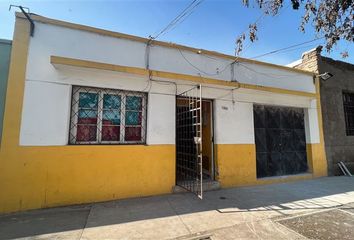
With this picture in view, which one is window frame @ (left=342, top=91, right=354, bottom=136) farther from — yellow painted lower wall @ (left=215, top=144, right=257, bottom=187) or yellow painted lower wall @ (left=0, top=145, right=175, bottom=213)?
yellow painted lower wall @ (left=0, top=145, right=175, bottom=213)

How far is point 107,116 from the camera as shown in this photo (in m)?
5.11

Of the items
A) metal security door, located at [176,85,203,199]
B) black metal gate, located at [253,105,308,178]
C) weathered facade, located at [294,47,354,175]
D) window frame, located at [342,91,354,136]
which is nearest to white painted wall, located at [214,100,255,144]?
black metal gate, located at [253,105,308,178]

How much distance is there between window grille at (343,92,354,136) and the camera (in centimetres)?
860

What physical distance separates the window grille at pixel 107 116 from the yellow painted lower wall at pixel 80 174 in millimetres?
317

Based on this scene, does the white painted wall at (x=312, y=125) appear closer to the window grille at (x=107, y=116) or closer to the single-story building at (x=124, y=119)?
the single-story building at (x=124, y=119)

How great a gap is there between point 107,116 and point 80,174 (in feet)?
4.82

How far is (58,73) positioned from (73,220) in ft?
10.2

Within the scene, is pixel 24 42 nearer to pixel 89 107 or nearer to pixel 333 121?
pixel 89 107

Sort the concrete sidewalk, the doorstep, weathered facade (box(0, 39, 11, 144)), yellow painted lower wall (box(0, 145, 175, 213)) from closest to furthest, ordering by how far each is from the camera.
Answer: the concrete sidewalk < yellow painted lower wall (box(0, 145, 175, 213)) < weathered facade (box(0, 39, 11, 144)) < the doorstep

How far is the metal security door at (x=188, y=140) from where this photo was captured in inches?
207

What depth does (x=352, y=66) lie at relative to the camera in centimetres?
892

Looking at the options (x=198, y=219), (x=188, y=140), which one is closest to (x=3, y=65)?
(x=188, y=140)

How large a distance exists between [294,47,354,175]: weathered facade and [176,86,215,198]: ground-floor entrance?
5.13 m

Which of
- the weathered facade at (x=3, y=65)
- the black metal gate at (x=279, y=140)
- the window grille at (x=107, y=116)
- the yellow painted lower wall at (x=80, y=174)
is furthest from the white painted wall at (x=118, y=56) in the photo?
the yellow painted lower wall at (x=80, y=174)
